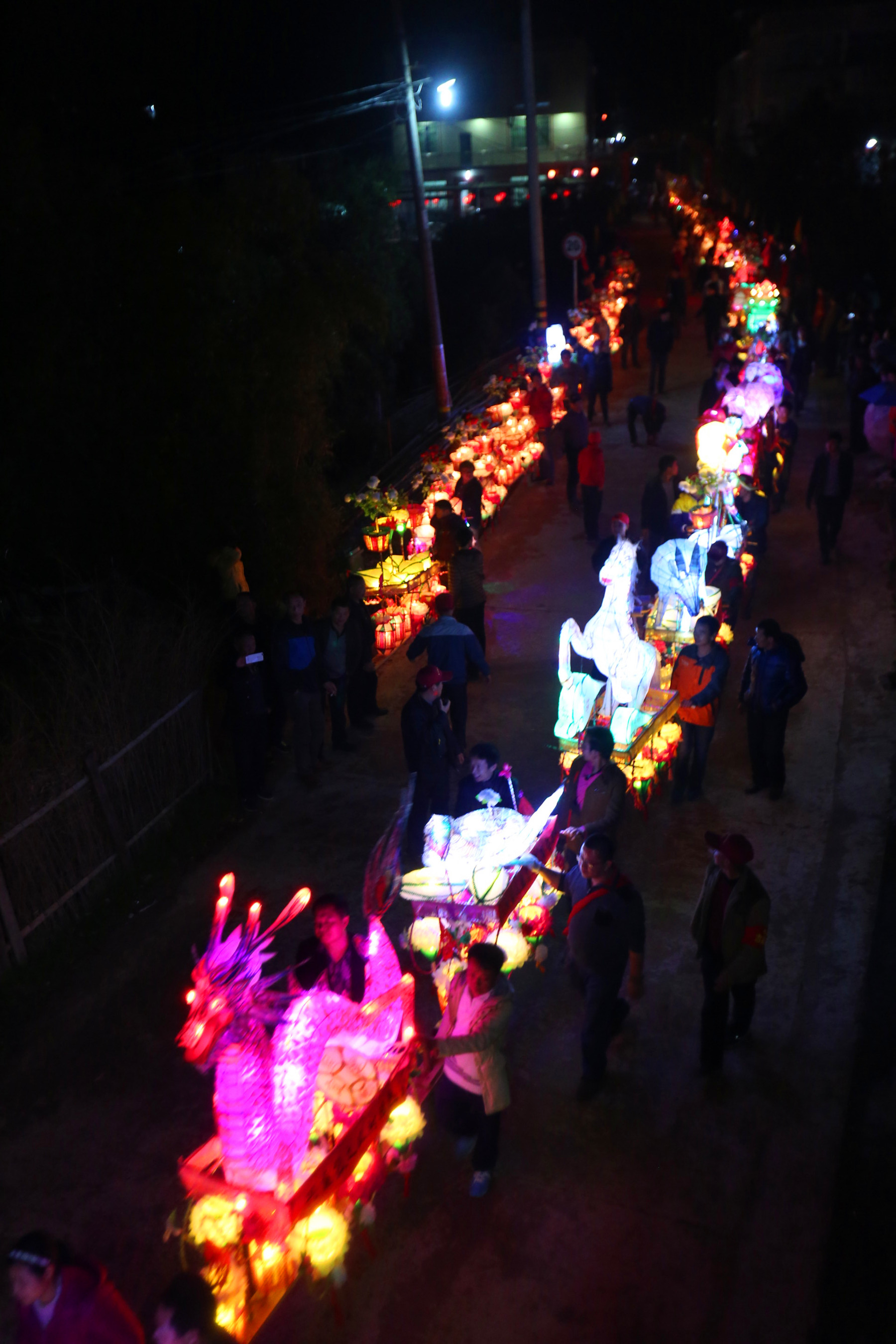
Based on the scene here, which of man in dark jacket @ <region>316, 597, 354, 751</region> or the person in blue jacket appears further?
man in dark jacket @ <region>316, 597, 354, 751</region>

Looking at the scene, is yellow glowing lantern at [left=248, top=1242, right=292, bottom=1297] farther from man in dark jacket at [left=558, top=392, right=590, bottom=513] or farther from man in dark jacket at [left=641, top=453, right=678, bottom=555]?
man in dark jacket at [left=558, top=392, right=590, bottom=513]

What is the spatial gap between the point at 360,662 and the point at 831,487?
5.88 meters

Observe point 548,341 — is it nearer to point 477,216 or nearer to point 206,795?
point 206,795

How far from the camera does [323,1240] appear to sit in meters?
4.58

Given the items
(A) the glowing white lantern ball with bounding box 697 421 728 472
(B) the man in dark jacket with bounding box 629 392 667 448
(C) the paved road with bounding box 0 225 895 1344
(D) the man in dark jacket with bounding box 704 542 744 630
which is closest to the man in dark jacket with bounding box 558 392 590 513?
(B) the man in dark jacket with bounding box 629 392 667 448

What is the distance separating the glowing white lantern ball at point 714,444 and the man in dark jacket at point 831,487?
121 cm

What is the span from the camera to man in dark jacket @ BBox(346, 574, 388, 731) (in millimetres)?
9039

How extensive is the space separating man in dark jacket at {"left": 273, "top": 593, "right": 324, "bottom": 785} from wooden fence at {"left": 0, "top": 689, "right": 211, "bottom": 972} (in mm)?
772

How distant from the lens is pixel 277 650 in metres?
8.35

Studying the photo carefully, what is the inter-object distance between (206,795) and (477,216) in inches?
1410

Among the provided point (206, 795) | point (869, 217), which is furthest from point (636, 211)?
point (206, 795)

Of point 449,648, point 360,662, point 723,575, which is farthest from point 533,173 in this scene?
point 449,648

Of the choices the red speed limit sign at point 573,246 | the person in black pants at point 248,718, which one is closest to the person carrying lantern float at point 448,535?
the person in black pants at point 248,718

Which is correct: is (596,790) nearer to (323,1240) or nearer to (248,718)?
(323,1240)
